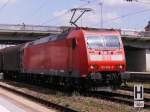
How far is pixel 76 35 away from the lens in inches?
917

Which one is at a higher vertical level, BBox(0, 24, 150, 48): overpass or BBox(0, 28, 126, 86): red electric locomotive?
BBox(0, 24, 150, 48): overpass

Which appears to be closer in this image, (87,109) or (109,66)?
(87,109)

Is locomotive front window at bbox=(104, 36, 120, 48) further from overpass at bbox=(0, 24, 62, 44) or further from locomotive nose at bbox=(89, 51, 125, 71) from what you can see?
overpass at bbox=(0, 24, 62, 44)

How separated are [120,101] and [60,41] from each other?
716cm

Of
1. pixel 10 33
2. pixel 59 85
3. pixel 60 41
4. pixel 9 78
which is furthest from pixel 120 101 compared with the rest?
pixel 10 33

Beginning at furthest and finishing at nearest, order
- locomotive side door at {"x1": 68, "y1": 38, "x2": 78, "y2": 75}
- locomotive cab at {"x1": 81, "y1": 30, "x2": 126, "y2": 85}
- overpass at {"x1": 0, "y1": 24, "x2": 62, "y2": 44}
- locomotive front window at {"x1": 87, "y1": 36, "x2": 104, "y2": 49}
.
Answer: overpass at {"x1": 0, "y1": 24, "x2": 62, "y2": 44}
locomotive side door at {"x1": 68, "y1": 38, "x2": 78, "y2": 75}
locomotive front window at {"x1": 87, "y1": 36, "x2": 104, "y2": 49}
locomotive cab at {"x1": 81, "y1": 30, "x2": 126, "y2": 85}

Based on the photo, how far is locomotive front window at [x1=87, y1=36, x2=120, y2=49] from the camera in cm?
2305

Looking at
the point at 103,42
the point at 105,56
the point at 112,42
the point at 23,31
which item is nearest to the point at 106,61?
the point at 105,56

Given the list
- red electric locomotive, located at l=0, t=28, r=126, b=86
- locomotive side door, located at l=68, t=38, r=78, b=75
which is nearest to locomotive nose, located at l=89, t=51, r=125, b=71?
red electric locomotive, located at l=0, t=28, r=126, b=86

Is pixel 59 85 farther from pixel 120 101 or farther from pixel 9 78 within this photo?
pixel 9 78

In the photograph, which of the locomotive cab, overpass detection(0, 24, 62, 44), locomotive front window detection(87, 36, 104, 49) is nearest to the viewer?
the locomotive cab

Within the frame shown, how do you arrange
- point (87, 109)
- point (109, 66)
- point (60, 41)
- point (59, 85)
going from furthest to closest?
point (59, 85)
point (60, 41)
point (109, 66)
point (87, 109)

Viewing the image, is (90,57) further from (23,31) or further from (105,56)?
(23,31)

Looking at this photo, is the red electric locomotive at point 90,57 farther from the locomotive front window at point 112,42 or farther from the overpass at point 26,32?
the overpass at point 26,32
